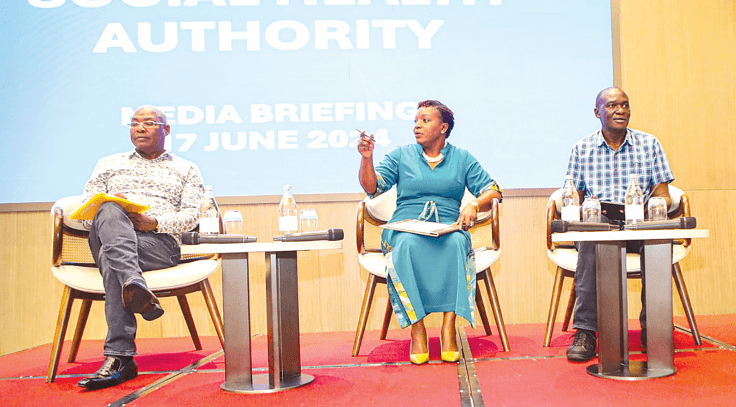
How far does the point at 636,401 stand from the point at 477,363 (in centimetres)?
86

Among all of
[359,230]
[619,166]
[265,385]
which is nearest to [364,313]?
[359,230]

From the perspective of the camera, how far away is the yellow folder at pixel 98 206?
8.84 ft

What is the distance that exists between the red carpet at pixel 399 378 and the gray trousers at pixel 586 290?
191mm

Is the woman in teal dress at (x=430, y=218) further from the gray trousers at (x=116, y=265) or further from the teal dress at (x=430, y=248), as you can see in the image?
the gray trousers at (x=116, y=265)

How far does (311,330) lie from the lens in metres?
4.13

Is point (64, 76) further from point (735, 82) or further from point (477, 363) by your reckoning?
point (735, 82)

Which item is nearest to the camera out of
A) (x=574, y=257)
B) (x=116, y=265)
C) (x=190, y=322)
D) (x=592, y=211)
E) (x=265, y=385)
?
(x=265, y=385)

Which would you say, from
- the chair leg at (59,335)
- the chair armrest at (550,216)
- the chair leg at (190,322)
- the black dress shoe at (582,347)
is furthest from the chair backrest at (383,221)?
the chair leg at (59,335)

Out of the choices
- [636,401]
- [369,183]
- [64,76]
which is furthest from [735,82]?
[64,76]

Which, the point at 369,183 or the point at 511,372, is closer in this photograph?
the point at 511,372

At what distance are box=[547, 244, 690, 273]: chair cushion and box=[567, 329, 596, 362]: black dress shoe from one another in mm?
355

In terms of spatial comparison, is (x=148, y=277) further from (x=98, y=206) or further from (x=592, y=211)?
Result: (x=592, y=211)

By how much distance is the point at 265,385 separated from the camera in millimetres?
2508

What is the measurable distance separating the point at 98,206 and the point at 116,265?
1.04ft
